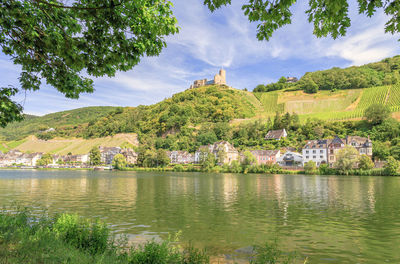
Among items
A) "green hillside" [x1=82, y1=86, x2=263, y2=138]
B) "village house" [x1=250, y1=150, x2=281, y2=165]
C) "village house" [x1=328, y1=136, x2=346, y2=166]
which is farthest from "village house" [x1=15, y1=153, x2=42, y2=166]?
"village house" [x1=328, y1=136, x2=346, y2=166]

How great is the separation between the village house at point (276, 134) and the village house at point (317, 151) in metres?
20.6

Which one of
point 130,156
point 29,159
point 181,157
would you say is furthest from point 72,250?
point 29,159

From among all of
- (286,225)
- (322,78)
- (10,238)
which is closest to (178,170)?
(286,225)

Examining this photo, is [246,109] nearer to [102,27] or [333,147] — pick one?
[333,147]

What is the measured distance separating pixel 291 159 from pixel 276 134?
2390 cm

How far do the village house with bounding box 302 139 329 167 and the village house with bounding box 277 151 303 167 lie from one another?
1632mm

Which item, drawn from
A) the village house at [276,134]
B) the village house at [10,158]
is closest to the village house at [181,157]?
the village house at [276,134]

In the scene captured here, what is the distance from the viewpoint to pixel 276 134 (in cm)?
11625

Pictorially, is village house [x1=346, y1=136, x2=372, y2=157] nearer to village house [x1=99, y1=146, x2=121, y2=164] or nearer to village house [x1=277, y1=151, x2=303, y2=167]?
village house [x1=277, y1=151, x2=303, y2=167]

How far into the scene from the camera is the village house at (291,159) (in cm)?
9329

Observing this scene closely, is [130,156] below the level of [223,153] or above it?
below

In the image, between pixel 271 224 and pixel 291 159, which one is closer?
pixel 271 224

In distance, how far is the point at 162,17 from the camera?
671cm

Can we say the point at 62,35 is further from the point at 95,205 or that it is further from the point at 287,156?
the point at 287,156
